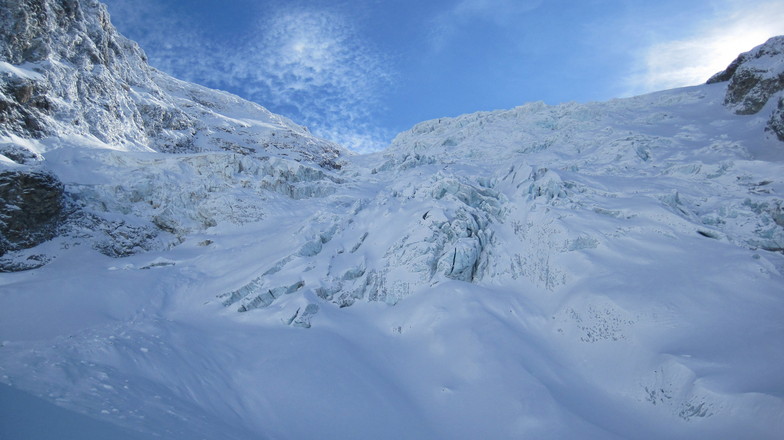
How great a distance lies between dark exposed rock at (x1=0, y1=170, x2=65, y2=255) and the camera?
59.8 ft

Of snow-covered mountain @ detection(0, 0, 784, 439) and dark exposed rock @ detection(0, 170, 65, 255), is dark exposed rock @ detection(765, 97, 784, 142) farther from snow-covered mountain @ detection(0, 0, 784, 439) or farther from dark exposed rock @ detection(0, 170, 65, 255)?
dark exposed rock @ detection(0, 170, 65, 255)

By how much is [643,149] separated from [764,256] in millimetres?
15467

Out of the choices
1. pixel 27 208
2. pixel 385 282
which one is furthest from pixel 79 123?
pixel 385 282

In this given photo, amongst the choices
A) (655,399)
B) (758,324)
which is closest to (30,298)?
(655,399)

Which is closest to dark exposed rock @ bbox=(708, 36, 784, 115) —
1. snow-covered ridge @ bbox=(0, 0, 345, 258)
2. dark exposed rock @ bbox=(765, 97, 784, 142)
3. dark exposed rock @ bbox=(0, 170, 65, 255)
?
dark exposed rock @ bbox=(765, 97, 784, 142)

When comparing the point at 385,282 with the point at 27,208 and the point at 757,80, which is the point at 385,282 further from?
the point at 757,80

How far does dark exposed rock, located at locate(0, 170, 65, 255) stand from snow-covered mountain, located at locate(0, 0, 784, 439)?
11 cm

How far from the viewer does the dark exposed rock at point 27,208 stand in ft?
59.8

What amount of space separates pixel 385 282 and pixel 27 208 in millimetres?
19335

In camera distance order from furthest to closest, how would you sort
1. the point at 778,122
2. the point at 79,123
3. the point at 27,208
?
1. the point at 79,123
2. the point at 778,122
3. the point at 27,208

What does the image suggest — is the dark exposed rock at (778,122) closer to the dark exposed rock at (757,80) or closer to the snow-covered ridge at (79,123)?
the dark exposed rock at (757,80)

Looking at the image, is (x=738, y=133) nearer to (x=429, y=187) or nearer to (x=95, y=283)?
(x=429, y=187)

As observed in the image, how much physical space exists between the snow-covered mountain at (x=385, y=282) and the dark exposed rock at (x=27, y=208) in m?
0.11

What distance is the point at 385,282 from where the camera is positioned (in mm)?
15945
